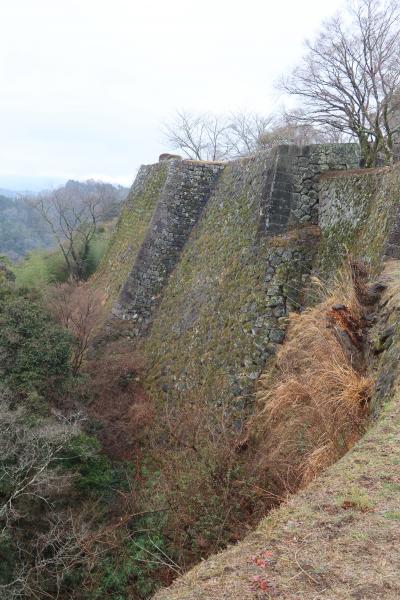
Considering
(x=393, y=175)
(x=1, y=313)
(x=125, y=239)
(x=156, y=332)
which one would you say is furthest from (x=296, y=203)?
(x=125, y=239)

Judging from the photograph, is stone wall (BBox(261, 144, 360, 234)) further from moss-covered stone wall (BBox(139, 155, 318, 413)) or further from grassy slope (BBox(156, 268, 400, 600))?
grassy slope (BBox(156, 268, 400, 600))

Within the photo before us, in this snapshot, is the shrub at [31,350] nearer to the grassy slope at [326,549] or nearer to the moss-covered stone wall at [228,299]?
the moss-covered stone wall at [228,299]

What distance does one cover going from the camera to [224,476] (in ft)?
18.0

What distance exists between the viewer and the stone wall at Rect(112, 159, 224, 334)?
1445 cm

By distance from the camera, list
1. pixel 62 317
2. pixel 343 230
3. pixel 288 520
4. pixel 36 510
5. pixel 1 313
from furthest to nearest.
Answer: pixel 62 317 < pixel 1 313 < pixel 343 230 < pixel 36 510 < pixel 288 520

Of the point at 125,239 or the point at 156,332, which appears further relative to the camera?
the point at 125,239

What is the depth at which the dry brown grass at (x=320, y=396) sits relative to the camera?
14.6 ft

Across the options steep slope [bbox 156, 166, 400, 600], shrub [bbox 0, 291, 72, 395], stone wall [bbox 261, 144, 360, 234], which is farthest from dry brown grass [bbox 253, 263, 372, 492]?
shrub [bbox 0, 291, 72, 395]

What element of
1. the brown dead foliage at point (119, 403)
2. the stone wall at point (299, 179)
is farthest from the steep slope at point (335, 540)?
the brown dead foliage at point (119, 403)

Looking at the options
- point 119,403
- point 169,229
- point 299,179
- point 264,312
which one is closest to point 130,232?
point 169,229

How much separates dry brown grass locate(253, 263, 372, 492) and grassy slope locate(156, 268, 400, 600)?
111 centimetres

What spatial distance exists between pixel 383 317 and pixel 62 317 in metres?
10.0

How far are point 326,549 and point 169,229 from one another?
12.8 m

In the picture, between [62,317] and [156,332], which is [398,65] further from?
[62,317]
